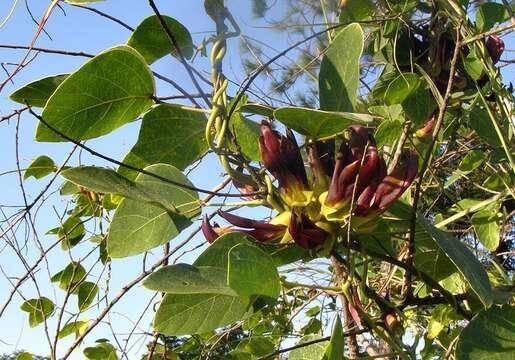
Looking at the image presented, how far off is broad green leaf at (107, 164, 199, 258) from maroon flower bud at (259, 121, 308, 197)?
10cm

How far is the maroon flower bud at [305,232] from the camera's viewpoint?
0.43m

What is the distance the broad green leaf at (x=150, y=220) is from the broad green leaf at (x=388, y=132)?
18 centimetres

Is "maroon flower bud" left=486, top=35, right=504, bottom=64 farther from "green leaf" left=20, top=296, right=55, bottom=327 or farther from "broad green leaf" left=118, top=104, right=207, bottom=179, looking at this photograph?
"green leaf" left=20, top=296, right=55, bottom=327

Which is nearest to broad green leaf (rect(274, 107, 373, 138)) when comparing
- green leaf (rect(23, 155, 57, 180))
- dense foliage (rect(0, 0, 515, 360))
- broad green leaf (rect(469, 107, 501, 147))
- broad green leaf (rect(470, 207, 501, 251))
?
dense foliage (rect(0, 0, 515, 360))

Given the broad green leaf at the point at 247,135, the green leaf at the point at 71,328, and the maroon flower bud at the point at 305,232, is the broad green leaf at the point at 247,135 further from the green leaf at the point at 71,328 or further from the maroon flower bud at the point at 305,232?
the green leaf at the point at 71,328

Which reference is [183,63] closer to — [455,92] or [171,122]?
[171,122]

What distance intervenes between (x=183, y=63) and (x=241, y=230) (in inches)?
4.7

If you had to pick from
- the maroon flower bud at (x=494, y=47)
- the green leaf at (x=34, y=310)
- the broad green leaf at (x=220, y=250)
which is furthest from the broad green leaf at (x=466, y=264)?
the green leaf at (x=34, y=310)

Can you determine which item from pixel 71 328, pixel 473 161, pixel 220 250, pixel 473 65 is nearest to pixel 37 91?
pixel 220 250

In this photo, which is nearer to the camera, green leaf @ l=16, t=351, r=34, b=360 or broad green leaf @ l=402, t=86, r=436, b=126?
broad green leaf @ l=402, t=86, r=436, b=126

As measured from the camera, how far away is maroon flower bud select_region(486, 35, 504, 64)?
79cm

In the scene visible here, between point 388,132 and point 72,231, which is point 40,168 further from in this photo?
point 388,132

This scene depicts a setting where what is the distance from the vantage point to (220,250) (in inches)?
18.4

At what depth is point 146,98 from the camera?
19.5 inches
